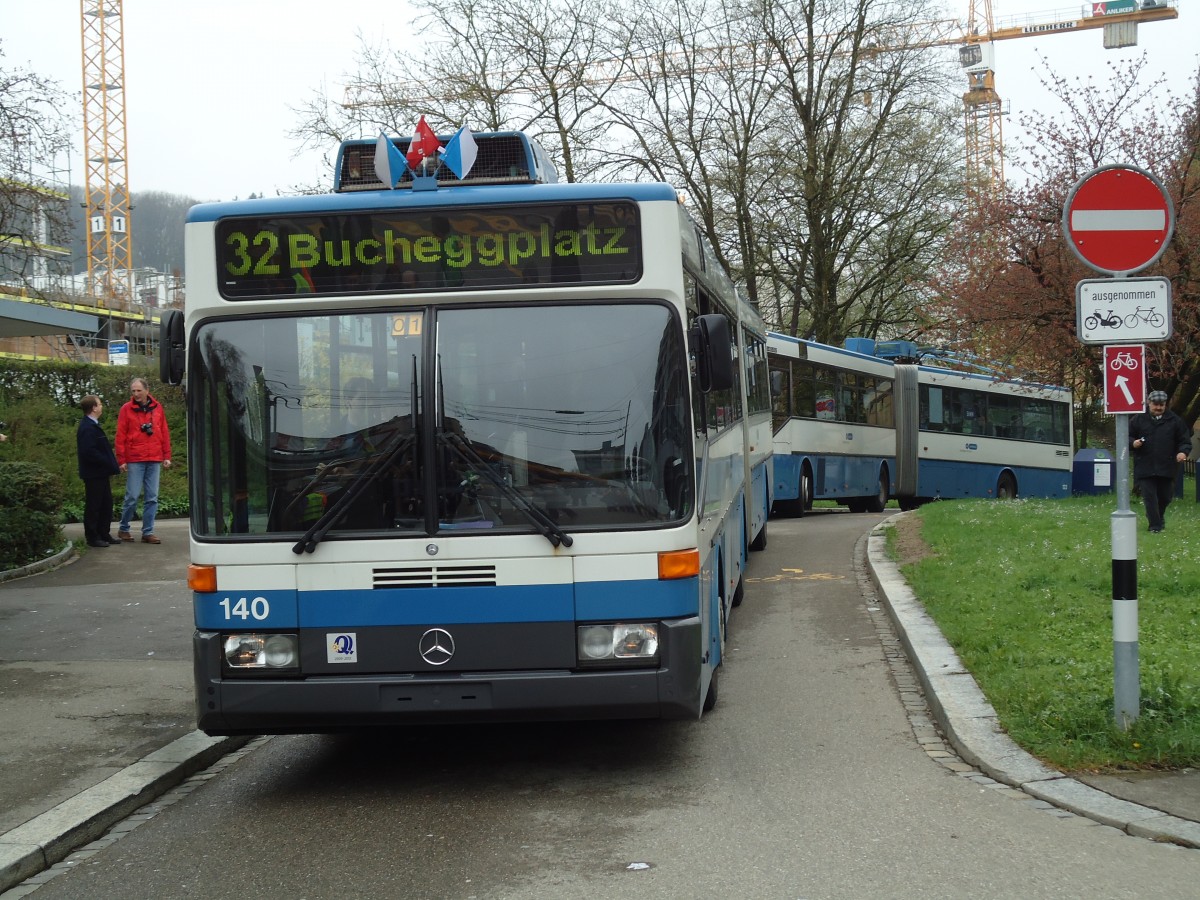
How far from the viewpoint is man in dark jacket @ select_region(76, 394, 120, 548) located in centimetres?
1562

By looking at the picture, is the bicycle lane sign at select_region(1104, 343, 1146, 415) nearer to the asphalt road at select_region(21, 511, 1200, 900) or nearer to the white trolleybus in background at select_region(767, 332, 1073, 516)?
the asphalt road at select_region(21, 511, 1200, 900)

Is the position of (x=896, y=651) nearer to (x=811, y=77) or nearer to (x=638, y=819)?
(x=638, y=819)

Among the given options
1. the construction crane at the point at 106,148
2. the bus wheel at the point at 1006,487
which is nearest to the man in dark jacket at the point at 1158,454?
the bus wheel at the point at 1006,487

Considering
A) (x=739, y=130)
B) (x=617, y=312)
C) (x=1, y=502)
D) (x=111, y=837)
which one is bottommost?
(x=111, y=837)

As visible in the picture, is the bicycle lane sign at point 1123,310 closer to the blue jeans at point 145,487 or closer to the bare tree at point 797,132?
the blue jeans at point 145,487

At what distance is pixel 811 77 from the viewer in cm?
3362

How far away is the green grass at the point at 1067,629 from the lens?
630 centimetres

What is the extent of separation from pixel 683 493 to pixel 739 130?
28.8 meters

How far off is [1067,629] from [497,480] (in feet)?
15.0

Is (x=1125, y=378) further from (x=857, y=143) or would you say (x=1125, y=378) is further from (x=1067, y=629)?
(x=857, y=143)

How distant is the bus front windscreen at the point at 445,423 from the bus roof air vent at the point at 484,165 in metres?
1.53

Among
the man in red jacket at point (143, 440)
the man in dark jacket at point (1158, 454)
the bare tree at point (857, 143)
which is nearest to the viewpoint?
the man in dark jacket at point (1158, 454)

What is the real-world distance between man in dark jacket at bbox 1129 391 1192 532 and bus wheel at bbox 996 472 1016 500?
15.5 metres

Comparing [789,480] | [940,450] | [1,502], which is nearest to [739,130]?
[940,450]
